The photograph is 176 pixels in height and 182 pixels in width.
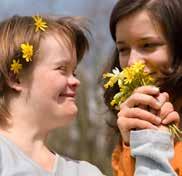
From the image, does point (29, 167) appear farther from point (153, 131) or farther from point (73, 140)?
point (73, 140)

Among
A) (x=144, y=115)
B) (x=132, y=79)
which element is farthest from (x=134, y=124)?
(x=132, y=79)

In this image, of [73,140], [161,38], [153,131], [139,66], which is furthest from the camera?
[73,140]

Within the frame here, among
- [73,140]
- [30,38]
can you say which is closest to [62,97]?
[30,38]

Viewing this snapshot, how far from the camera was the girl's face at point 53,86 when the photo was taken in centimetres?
179

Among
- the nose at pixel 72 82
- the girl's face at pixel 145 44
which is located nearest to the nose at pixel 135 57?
the girl's face at pixel 145 44

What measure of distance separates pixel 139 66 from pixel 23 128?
0.40m

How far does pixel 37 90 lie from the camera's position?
1.80 meters

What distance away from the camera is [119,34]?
182cm

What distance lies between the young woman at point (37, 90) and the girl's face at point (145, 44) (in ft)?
0.56

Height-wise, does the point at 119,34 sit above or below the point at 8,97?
above

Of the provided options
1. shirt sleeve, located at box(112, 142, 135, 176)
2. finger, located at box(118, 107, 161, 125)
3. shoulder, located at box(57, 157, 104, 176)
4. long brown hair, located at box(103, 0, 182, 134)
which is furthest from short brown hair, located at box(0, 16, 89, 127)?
finger, located at box(118, 107, 161, 125)

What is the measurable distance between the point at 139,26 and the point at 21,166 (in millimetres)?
522

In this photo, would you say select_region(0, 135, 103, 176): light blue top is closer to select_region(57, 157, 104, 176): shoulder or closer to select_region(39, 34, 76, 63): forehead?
select_region(57, 157, 104, 176): shoulder

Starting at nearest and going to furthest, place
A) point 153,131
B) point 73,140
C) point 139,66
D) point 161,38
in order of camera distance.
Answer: point 153,131, point 139,66, point 161,38, point 73,140
